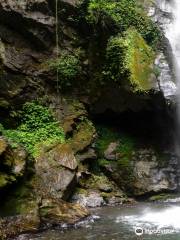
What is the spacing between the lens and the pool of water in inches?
408

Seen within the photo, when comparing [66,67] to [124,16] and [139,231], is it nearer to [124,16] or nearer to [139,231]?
[124,16]

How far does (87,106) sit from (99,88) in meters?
0.78

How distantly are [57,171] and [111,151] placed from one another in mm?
3084

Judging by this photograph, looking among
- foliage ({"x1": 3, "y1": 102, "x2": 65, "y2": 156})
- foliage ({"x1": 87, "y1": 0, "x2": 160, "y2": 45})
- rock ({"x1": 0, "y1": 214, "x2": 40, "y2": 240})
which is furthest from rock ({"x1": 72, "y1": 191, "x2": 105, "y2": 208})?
foliage ({"x1": 87, "y1": 0, "x2": 160, "y2": 45})

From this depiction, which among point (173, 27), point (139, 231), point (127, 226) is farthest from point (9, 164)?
point (173, 27)

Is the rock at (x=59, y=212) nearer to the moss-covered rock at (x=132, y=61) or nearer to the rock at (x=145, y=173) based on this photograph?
the rock at (x=145, y=173)

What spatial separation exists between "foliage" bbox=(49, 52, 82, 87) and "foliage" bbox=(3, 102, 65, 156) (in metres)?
1.28

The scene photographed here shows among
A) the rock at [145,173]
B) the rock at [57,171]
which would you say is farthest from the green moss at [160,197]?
the rock at [57,171]

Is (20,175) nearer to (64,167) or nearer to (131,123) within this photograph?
(64,167)

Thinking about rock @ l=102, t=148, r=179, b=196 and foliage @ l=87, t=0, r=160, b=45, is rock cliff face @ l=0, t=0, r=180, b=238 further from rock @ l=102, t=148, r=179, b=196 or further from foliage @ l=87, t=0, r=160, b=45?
foliage @ l=87, t=0, r=160, b=45

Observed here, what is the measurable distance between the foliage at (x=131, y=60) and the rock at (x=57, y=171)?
3.11 metres

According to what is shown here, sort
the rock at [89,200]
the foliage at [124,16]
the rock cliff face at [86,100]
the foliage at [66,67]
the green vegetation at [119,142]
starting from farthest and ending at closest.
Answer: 1. the foliage at [66,67]
2. the foliage at [124,16]
3. the green vegetation at [119,142]
4. the rock cliff face at [86,100]
5. the rock at [89,200]

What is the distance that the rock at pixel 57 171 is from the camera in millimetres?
13258

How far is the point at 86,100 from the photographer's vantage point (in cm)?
1659
